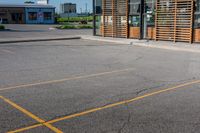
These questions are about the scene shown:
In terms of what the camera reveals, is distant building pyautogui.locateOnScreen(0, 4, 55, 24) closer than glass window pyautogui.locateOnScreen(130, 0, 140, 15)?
No

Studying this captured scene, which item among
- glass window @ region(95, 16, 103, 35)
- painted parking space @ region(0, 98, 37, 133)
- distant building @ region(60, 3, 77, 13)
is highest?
distant building @ region(60, 3, 77, 13)

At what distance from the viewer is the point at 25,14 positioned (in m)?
75.4

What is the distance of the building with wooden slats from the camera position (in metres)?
22.1

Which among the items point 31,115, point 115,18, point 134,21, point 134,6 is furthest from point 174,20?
point 31,115

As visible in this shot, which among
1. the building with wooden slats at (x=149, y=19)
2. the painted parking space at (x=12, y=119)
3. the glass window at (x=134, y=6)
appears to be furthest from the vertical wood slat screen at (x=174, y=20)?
the painted parking space at (x=12, y=119)

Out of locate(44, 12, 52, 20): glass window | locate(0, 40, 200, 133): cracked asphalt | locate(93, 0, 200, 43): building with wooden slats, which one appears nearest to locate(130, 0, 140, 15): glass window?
locate(93, 0, 200, 43): building with wooden slats

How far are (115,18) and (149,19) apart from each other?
11.8 feet

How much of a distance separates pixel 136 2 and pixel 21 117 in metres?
20.2

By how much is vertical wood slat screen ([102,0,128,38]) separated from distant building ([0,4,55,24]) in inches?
1936

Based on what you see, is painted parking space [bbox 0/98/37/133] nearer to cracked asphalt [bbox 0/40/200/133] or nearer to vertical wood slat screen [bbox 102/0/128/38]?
cracked asphalt [bbox 0/40/200/133]

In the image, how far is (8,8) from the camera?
7456 centimetres

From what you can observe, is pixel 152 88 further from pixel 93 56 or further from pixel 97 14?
pixel 97 14

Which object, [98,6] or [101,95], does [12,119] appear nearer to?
[101,95]

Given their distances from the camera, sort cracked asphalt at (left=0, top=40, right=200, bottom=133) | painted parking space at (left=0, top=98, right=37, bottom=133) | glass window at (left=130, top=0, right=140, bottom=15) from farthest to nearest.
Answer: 1. glass window at (left=130, top=0, right=140, bottom=15)
2. cracked asphalt at (left=0, top=40, right=200, bottom=133)
3. painted parking space at (left=0, top=98, right=37, bottom=133)
